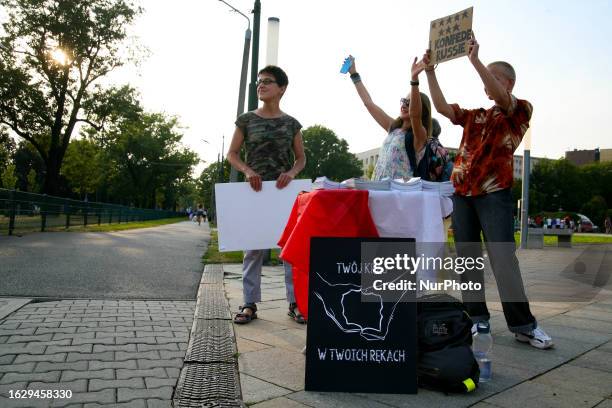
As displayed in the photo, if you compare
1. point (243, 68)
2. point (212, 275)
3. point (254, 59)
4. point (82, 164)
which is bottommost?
point (212, 275)

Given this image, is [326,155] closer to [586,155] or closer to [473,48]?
[586,155]

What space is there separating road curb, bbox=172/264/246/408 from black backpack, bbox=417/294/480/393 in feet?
3.44

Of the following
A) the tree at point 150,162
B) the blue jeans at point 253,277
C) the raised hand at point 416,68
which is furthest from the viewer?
the tree at point 150,162

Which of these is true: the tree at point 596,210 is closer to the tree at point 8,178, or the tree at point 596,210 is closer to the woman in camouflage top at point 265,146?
the tree at point 8,178

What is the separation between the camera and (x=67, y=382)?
283 cm

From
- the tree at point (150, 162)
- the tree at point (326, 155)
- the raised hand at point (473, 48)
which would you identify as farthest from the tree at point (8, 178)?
the raised hand at point (473, 48)

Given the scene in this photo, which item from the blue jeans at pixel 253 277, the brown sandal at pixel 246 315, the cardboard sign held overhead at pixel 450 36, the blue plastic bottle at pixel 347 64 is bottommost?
the brown sandal at pixel 246 315

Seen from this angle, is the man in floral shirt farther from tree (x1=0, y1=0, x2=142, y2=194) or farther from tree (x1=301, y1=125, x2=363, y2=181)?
tree (x1=301, y1=125, x2=363, y2=181)

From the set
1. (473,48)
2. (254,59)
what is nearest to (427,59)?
(473,48)

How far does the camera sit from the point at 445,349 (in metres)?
2.96

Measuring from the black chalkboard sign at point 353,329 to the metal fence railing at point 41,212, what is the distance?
13124mm

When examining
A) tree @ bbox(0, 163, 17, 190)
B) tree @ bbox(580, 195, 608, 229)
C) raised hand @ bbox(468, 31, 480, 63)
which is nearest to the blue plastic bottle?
raised hand @ bbox(468, 31, 480, 63)

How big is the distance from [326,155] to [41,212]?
2865 inches

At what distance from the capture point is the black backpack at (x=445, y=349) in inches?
113
